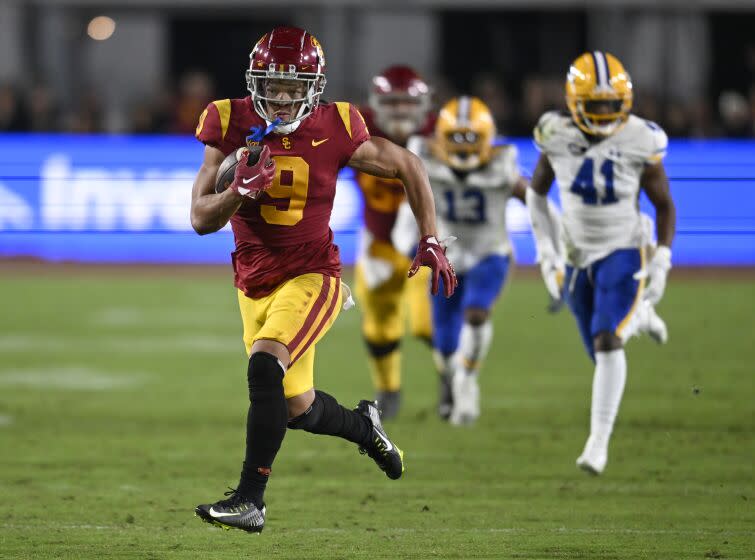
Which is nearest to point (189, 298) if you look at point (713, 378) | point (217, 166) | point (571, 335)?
point (571, 335)

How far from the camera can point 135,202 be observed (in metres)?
14.0

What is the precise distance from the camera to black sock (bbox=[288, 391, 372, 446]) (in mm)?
5172

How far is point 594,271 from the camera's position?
6371mm

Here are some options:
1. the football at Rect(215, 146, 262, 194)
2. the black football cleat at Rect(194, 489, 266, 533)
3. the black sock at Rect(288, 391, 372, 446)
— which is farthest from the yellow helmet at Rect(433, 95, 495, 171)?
the black football cleat at Rect(194, 489, 266, 533)

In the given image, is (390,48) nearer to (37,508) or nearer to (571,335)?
(571,335)

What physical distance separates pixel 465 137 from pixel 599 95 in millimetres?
1701

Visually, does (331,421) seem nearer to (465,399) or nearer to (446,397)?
(465,399)

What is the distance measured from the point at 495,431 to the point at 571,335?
3754 millimetres

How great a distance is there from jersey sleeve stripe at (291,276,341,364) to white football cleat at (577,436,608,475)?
1.58 metres

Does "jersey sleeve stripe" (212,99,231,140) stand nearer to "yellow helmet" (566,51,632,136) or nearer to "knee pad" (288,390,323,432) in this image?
"knee pad" (288,390,323,432)

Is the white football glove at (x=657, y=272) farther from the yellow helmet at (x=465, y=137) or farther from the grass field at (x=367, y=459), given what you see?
the yellow helmet at (x=465, y=137)

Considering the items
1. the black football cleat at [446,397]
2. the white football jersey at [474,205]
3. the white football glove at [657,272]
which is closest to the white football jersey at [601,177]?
the white football glove at [657,272]

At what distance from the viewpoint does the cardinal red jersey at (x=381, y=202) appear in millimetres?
8258

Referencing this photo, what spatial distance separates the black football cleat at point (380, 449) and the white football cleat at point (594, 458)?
1098mm
